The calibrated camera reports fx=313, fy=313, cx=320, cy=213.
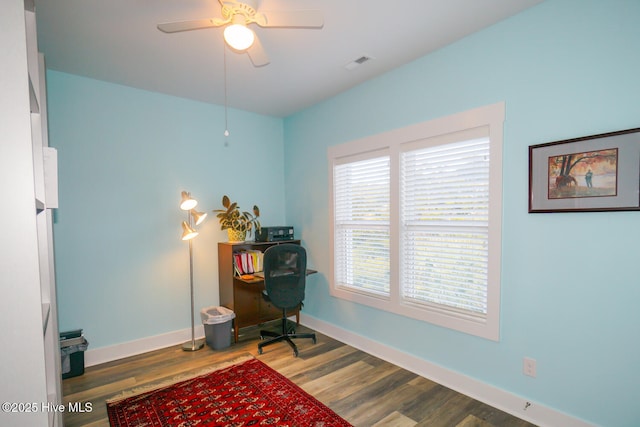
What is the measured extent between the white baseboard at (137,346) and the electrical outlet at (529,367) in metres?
3.22

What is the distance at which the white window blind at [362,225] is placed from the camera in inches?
125

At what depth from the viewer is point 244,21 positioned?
5.88ft

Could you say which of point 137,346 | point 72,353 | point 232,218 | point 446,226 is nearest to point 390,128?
point 446,226

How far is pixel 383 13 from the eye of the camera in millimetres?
2111

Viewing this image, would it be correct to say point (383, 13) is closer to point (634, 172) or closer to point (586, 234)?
point (634, 172)

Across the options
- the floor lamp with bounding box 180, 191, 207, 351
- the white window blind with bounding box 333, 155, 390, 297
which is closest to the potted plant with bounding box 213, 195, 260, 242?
the floor lamp with bounding box 180, 191, 207, 351

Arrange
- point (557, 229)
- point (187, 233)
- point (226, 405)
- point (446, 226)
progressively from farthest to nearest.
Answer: point (187, 233) < point (446, 226) < point (226, 405) < point (557, 229)

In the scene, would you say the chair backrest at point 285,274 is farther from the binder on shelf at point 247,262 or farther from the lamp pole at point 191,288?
the lamp pole at point 191,288

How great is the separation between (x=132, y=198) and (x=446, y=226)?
3.11 metres

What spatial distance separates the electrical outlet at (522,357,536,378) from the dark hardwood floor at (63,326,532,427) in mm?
320

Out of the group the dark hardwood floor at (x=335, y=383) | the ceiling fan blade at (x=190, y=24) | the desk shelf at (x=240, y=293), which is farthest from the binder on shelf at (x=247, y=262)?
the ceiling fan blade at (x=190, y=24)

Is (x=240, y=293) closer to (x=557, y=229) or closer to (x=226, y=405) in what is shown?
(x=226, y=405)

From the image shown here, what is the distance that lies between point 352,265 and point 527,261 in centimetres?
178

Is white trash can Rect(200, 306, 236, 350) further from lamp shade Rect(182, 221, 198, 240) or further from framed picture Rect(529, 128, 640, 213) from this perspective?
framed picture Rect(529, 128, 640, 213)
